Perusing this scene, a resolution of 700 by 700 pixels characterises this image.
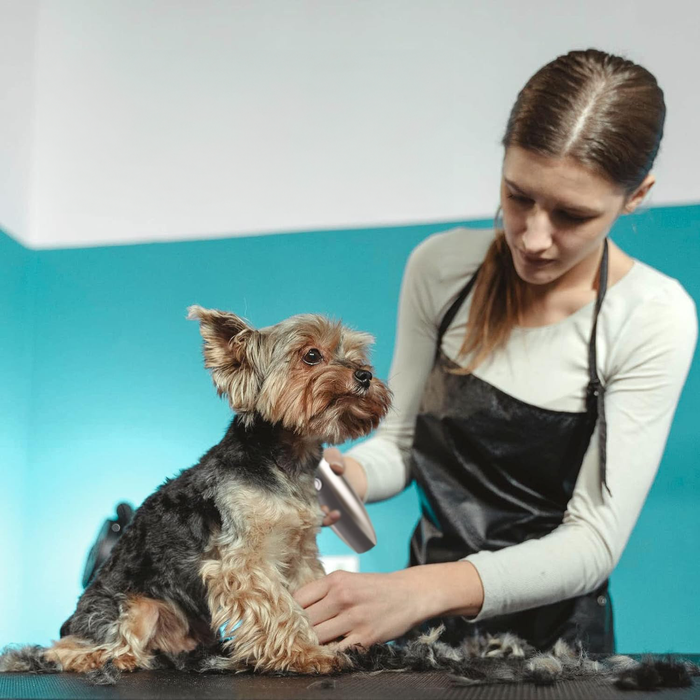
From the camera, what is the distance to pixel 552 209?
1.54m

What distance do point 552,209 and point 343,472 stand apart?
0.66 meters

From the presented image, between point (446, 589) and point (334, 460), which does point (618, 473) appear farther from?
point (334, 460)

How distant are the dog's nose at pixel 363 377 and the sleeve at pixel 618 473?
0.39 metres

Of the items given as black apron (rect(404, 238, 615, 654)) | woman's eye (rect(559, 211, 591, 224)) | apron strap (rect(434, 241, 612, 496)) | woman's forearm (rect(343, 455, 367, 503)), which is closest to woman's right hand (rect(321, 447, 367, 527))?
woman's forearm (rect(343, 455, 367, 503))

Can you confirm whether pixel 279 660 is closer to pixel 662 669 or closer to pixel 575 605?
pixel 662 669

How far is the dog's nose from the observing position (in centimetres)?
137

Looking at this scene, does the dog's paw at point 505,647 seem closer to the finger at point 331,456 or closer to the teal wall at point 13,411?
the finger at point 331,456

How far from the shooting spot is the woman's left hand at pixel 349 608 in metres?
1.31

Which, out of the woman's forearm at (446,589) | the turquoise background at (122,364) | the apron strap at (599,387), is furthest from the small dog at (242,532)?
the turquoise background at (122,364)

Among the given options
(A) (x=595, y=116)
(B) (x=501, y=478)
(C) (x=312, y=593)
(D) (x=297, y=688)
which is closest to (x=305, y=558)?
(C) (x=312, y=593)

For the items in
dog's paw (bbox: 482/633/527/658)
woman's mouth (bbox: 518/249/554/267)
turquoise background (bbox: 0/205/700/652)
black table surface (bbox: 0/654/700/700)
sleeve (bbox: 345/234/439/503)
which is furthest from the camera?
turquoise background (bbox: 0/205/700/652)

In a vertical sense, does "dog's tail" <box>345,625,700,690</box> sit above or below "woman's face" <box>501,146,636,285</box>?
below

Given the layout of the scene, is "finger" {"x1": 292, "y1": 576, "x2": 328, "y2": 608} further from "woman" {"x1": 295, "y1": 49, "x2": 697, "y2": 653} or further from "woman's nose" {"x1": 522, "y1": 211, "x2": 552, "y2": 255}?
"woman's nose" {"x1": 522, "y1": 211, "x2": 552, "y2": 255}

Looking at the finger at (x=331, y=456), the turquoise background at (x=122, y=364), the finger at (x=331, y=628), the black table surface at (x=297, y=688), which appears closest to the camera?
the black table surface at (x=297, y=688)
